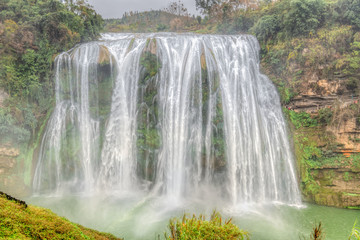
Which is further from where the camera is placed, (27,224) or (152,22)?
(152,22)

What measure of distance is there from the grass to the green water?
18.9ft

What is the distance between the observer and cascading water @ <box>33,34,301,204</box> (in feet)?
38.1

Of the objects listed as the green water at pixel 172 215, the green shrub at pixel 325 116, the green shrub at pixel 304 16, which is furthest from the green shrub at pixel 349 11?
the green water at pixel 172 215

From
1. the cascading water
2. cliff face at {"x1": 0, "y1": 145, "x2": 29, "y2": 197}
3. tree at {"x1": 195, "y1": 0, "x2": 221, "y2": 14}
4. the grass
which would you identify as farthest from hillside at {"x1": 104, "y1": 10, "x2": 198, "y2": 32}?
the grass

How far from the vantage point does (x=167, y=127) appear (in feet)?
39.8

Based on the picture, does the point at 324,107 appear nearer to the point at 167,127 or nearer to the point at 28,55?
the point at 167,127

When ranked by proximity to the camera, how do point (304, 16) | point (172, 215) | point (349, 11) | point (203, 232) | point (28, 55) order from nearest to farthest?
1. point (203, 232)
2. point (172, 215)
3. point (349, 11)
4. point (28, 55)
5. point (304, 16)

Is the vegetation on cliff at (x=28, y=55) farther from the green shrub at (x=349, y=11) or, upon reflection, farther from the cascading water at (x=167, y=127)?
the green shrub at (x=349, y=11)

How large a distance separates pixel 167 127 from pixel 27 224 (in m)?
9.84

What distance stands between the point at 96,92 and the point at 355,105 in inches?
565

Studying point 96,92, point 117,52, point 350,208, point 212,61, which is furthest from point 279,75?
point 96,92

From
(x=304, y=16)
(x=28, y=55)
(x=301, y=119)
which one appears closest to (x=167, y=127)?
(x=301, y=119)

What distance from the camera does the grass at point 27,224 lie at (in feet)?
7.05

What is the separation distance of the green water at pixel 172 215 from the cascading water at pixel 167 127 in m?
1.01
